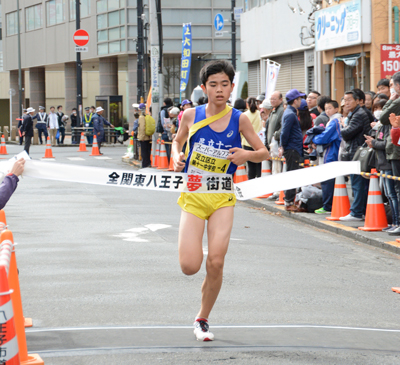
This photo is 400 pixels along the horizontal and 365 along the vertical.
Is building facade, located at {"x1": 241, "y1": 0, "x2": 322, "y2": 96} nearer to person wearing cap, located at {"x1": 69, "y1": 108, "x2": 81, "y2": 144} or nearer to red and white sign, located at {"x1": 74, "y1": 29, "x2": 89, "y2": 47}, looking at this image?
red and white sign, located at {"x1": 74, "y1": 29, "x2": 89, "y2": 47}

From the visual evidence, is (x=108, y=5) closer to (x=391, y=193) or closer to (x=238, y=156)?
(x=391, y=193)

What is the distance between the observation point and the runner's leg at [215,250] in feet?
17.9

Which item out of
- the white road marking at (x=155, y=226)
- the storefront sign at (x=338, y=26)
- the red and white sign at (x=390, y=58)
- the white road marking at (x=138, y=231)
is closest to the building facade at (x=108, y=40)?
the storefront sign at (x=338, y=26)

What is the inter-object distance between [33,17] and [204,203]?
58254mm

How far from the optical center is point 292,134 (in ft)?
43.7

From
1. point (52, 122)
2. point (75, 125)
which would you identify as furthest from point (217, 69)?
point (75, 125)

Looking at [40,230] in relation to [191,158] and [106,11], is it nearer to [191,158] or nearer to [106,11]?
[191,158]

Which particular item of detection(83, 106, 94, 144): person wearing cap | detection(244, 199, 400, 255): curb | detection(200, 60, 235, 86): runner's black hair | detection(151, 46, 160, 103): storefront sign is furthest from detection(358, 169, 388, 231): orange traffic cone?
detection(83, 106, 94, 144): person wearing cap

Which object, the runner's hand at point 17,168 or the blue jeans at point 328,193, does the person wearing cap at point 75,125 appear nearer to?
the blue jeans at point 328,193

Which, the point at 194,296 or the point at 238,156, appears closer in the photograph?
the point at 238,156

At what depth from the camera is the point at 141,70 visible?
31.9 meters

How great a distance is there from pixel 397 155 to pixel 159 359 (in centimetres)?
614

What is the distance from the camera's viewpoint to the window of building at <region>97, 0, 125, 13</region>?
157 feet

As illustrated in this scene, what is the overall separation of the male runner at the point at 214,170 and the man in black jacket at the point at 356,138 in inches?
259
